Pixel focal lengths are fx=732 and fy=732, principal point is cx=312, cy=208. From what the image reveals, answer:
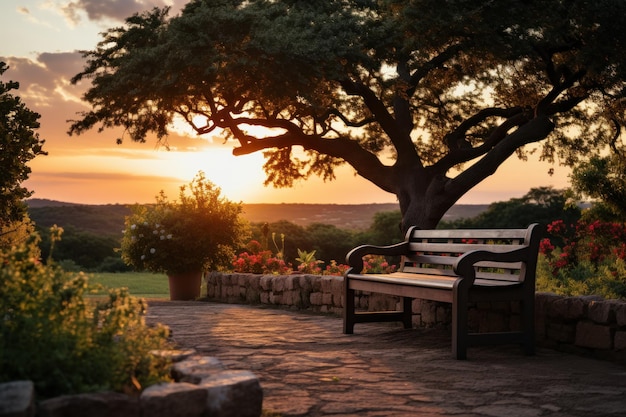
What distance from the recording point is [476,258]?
20.2ft

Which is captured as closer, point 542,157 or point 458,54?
point 458,54

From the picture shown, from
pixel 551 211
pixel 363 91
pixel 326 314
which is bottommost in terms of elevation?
pixel 326 314

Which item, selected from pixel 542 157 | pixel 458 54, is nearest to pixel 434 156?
pixel 542 157

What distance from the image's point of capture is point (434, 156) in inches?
837

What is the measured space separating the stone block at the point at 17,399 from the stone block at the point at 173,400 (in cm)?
48

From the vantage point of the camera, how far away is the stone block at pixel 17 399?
2896mm

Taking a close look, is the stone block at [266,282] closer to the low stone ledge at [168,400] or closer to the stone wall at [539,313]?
the stone wall at [539,313]

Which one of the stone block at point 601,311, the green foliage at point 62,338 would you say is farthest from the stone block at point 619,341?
the green foliage at point 62,338

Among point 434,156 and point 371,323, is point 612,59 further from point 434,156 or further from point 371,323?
point 371,323

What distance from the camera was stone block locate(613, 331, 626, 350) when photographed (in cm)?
583

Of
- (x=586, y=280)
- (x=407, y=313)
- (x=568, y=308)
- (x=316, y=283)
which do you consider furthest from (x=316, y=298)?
(x=568, y=308)

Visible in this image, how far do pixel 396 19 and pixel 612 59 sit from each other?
→ 4418mm

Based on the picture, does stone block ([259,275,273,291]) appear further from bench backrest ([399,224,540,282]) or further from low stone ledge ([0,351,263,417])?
low stone ledge ([0,351,263,417])

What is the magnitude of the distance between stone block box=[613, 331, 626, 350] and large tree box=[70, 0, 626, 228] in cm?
971
